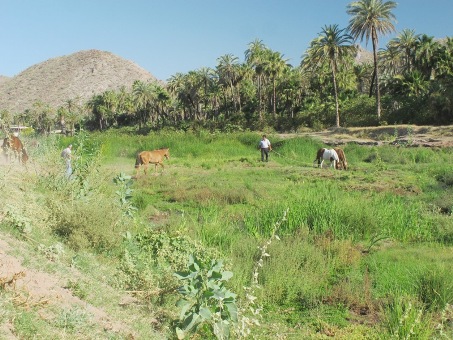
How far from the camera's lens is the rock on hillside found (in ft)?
493

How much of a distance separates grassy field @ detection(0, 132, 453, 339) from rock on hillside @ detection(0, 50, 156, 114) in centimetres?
13967

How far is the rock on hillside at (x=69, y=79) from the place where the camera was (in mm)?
150125

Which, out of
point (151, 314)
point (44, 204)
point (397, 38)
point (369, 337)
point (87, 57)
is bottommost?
point (369, 337)

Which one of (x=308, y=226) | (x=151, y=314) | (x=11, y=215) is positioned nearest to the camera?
(x=151, y=314)

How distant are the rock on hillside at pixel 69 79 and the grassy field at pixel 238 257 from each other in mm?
139670

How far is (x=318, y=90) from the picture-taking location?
66.6 meters

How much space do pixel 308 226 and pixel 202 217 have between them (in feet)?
8.65

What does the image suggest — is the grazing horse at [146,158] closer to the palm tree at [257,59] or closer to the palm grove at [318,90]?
the palm grove at [318,90]

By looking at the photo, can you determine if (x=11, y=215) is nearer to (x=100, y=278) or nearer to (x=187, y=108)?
(x=100, y=278)

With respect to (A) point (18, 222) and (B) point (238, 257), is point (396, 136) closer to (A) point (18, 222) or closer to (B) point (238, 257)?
(B) point (238, 257)

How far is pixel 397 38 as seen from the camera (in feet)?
199

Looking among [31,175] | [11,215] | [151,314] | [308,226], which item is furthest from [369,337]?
[31,175]

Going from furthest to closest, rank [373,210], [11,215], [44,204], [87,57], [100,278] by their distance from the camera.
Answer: [87,57] → [373,210] → [44,204] → [11,215] → [100,278]

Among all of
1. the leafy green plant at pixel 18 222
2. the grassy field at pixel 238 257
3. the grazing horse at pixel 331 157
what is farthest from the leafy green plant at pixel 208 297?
the grazing horse at pixel 331 157
